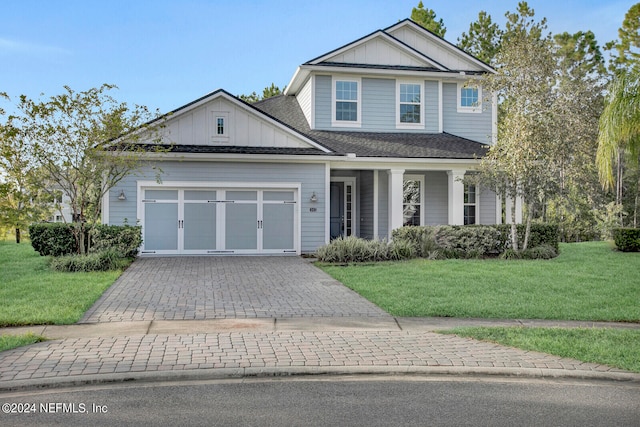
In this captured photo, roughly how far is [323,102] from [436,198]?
219 inches

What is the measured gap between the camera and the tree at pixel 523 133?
53.8ft

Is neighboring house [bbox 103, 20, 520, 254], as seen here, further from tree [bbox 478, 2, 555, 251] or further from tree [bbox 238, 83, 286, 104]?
tree [bbox 238, 83, 286, 104]

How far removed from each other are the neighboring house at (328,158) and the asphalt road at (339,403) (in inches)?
490

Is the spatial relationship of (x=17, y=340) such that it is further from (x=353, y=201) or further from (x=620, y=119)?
(x=353, y=201)

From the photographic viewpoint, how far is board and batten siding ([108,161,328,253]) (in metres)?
17.4

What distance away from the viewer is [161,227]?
17.6 m

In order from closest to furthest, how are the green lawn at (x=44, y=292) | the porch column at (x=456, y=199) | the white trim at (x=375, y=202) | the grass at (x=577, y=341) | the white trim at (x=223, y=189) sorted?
the grass at (x=577, y=341), the green lawn at (x=44, y=292), the white trim at (x=223, y=189), the porch column at (x=456, y=199), the white trim at (x=375, y=202)

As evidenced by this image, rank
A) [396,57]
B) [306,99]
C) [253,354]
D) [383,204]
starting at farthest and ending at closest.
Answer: [306,99], [396,57], [383,204], [253,354]

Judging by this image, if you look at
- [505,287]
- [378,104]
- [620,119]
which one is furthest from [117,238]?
[620,119]

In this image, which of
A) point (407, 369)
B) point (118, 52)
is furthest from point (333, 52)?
point (407, 369)

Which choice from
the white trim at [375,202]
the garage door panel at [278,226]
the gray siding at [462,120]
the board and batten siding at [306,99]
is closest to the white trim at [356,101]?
the board and batten siding at [306,99]

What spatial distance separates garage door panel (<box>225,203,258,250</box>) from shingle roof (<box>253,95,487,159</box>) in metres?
3.20

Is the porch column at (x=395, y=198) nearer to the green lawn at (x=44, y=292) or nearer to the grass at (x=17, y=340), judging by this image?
the green lawn at (x=44, y=292)

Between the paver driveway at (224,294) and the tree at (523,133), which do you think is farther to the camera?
the tree at (523,133)
